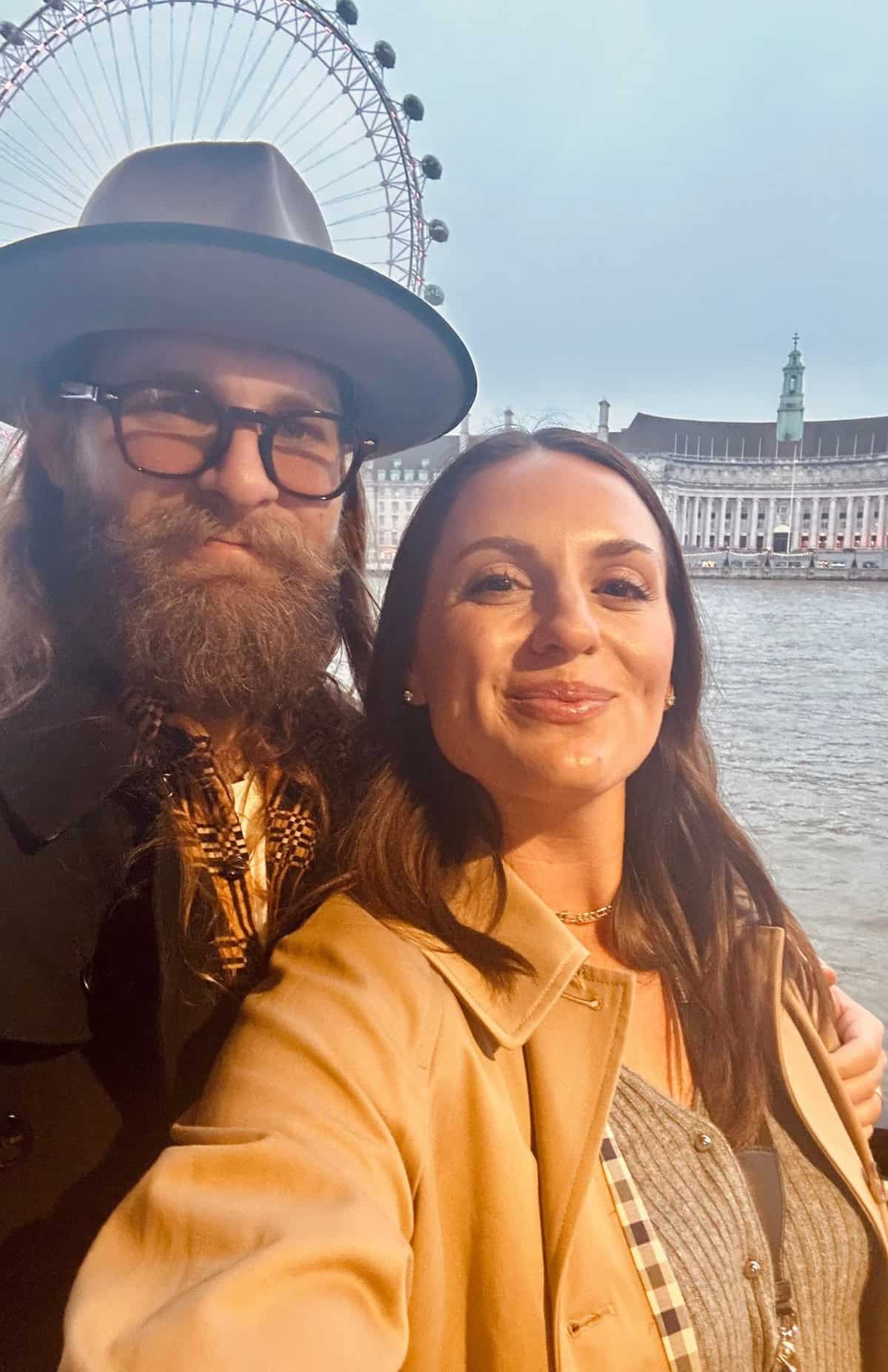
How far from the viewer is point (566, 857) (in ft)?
4.44

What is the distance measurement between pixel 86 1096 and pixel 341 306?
4.48 feet

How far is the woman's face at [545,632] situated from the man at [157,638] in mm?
361

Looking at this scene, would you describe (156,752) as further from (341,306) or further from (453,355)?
(453,355)

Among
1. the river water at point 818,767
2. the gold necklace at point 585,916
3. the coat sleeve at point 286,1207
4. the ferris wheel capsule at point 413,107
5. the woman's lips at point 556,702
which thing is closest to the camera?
the coat sleeve at point 286,1207

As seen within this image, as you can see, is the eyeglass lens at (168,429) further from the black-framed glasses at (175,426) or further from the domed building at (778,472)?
the domed building at (778,472)

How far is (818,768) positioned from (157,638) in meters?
4.84

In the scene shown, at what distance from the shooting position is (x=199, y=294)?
4.76ft

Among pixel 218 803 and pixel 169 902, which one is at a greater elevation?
pixel 218 803

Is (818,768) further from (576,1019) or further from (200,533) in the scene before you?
(200,533)

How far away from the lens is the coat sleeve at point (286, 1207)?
28.1 inches

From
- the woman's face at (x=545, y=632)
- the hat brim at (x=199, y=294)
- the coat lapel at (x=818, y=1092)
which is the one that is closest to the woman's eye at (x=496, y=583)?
the woman's face at (x=545, y=632)

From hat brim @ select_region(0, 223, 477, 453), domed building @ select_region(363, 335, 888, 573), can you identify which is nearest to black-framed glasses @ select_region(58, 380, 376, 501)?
hat brim @ select_region(0, 223, 477, 453)

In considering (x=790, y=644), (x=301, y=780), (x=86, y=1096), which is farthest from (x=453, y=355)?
(x=790, y=644)

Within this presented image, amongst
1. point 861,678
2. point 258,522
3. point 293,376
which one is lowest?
point 861,678
